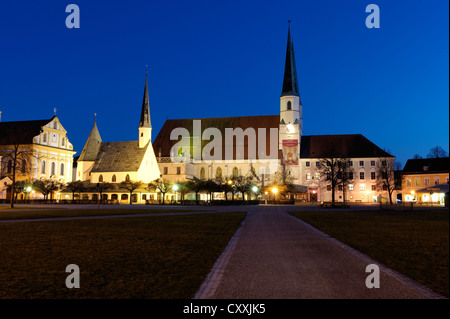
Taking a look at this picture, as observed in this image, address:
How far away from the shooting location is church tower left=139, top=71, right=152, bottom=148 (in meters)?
95.8

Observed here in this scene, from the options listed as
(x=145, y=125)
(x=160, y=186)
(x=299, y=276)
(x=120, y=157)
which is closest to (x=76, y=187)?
(x=120, y=157)

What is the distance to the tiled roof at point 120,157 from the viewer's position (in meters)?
89.7

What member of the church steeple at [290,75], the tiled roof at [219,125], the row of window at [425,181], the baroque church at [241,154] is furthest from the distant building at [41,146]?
the row of window at [425,181]

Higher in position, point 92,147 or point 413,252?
point 92,147

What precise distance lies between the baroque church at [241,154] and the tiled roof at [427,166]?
15.9 feet

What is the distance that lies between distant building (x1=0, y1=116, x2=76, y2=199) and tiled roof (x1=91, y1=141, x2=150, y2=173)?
9.42 meters

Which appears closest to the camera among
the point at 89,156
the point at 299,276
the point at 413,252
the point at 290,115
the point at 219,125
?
the point at 299,276

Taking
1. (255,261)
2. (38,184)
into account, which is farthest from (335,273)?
(38,184)

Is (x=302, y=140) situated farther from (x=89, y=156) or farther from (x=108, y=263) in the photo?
(x=108, y=263)

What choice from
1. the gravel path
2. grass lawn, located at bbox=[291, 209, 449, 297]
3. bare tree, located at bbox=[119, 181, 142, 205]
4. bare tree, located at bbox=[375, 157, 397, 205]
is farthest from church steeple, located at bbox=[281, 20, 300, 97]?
the gravel path

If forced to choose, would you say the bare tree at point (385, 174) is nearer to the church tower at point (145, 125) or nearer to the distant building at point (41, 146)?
the church tower at point (145, 125)

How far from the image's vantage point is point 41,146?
90.2 meters

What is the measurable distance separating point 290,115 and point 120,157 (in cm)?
4293

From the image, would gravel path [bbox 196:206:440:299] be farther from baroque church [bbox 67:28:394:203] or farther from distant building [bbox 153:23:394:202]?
distant building [bbox 153:23:394:202]
